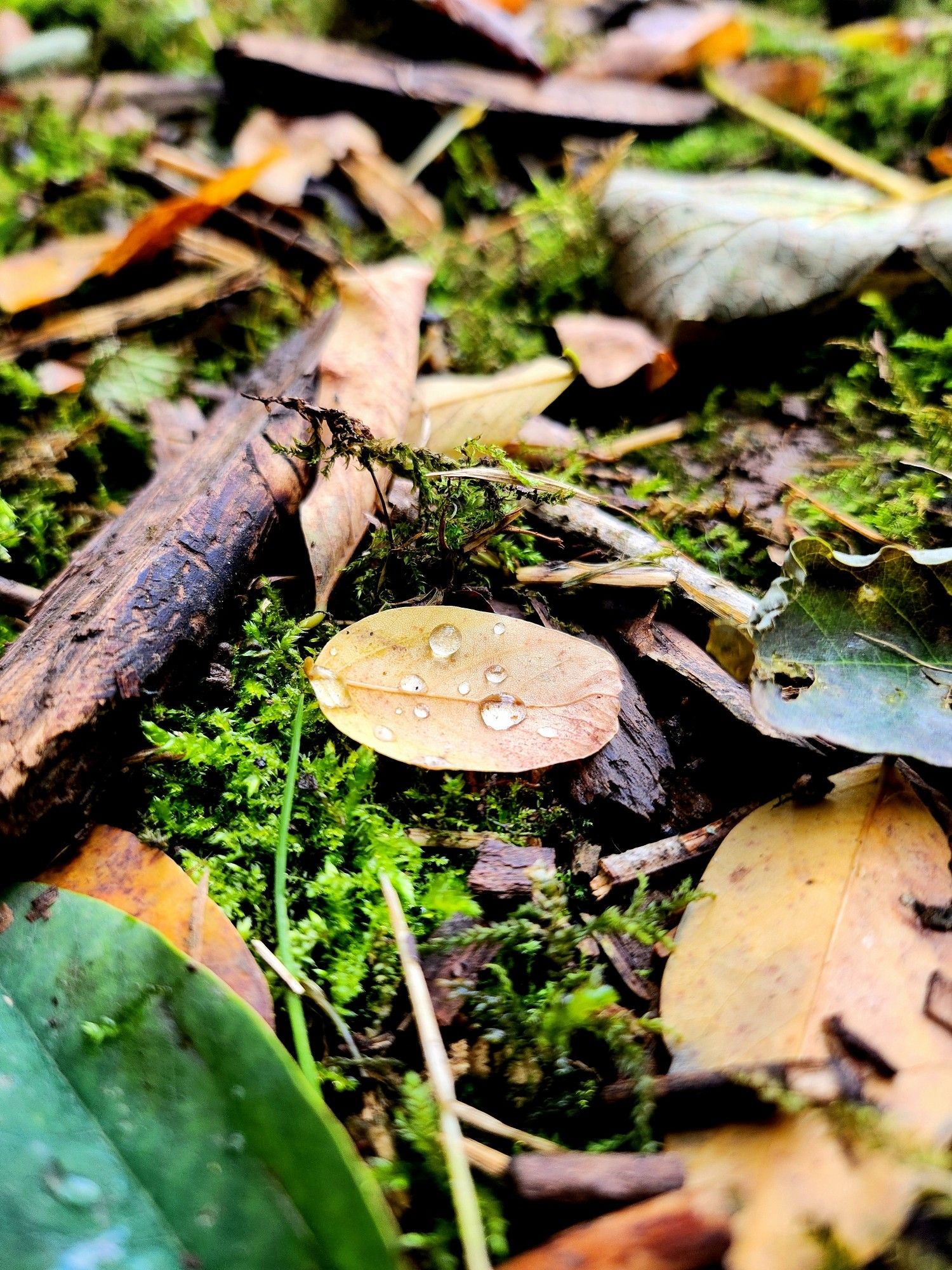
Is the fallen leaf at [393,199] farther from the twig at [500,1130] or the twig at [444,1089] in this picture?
the twig at [500,1130]

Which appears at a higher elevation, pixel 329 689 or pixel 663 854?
pixel 329 689

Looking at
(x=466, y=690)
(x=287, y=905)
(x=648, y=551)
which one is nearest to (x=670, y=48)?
(x=648, y=551)

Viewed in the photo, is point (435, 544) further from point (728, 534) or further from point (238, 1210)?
point (238, 1210)

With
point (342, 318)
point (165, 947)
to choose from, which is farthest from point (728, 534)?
point (165, 947)

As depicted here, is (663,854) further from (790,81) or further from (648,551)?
(790,81)

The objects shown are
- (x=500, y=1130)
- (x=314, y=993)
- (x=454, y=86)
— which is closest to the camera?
(x=500, y=1130)

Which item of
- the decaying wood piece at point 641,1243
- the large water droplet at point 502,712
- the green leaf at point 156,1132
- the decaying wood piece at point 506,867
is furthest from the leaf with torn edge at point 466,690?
the decaying wood piece at point 641,1243

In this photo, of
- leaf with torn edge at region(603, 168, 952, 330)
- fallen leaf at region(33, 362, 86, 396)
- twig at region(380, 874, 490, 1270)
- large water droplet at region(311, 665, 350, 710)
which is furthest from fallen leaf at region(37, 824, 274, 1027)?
leaf with torn edge at region(603, 168, 952, 330)

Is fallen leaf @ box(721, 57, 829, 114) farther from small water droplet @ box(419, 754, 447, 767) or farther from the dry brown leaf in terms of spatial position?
small water droplet @ box(419, 754, 447, 767)
